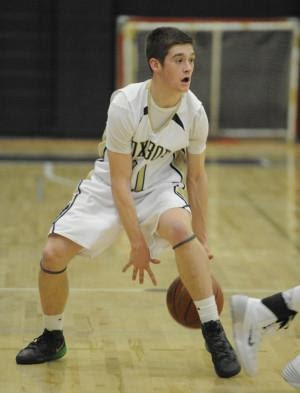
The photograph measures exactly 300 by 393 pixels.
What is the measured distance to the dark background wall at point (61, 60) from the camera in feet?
53.3

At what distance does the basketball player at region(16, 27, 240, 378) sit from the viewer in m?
4.54

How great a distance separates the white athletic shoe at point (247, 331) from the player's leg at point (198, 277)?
0.25 metres

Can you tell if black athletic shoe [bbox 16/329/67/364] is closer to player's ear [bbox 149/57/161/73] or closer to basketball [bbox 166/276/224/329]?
basketball [bbox 166/276/224/329]

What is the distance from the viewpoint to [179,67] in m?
4.54

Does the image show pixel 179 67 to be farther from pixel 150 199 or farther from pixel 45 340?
pixel 45 340

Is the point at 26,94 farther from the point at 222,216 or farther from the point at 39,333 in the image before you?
the point at 39,333

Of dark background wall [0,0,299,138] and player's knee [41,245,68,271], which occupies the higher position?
player's knee [41,245,68,271]

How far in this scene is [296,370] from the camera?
4352mm

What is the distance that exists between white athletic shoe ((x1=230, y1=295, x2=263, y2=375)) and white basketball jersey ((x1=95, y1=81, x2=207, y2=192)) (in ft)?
2.68

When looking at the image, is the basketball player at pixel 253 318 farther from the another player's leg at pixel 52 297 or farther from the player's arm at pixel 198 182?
the another player's leg at pixel 52 297

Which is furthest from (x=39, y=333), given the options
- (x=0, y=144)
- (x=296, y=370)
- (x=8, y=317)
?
(x=0, y=144)

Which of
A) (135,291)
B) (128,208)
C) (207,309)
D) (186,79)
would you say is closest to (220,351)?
(207,309)

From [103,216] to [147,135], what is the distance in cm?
47

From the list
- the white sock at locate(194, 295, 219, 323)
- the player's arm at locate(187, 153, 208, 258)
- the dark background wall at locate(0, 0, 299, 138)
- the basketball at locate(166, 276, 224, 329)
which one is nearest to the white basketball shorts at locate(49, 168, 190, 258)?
the player's arm at locate(187, 153, 208, 258)
